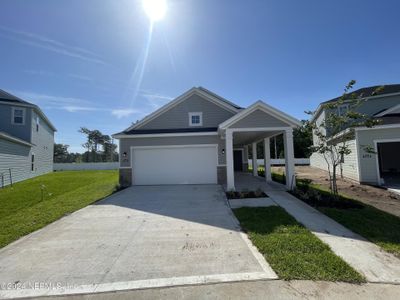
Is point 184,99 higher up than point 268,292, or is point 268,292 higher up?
point 184,99

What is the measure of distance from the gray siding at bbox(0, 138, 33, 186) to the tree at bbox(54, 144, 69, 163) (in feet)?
145

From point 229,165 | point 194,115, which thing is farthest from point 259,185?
point 194,115

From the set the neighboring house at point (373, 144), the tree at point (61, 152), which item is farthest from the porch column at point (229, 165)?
the tree at point (61, 152)

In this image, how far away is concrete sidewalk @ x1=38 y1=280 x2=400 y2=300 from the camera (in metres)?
2.66

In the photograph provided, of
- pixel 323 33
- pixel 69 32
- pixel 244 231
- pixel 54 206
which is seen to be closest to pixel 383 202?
pixel 244 231

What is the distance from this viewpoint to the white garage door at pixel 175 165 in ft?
41.6

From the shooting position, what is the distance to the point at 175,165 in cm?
1278

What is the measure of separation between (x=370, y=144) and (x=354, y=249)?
429 inches

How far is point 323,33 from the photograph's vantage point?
1012 cm

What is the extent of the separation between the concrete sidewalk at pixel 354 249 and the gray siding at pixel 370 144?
27.5 feet

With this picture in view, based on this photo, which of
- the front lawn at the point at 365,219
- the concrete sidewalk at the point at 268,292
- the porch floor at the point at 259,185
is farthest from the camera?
the porch floor at the point at 259,185

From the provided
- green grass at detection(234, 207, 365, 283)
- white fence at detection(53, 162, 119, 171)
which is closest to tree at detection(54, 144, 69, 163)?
white fence at detection(53, 162, 119, 171)

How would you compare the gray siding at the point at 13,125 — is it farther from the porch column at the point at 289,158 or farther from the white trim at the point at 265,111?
the porch column at the point at 289,158

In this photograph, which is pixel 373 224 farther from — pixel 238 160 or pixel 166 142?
pixel 238 160
